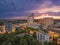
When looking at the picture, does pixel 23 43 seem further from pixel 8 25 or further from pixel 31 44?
pixel 8 25

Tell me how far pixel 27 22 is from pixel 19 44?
5362 millimetres

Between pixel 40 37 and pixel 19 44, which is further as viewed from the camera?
pixel 40 37

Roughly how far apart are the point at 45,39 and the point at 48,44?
561 millimetres

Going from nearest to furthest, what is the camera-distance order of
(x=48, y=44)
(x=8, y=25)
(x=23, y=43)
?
(x=23, y=43), (x=48, y=44), (x=8, y=25)

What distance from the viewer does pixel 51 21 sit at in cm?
809

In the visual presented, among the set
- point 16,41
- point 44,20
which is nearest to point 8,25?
point 44,20

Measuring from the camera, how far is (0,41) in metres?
3.87

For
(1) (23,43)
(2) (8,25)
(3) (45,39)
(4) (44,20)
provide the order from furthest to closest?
(4) (44,20), (2) (8,25), (3) (45,39), (1) (23,43)

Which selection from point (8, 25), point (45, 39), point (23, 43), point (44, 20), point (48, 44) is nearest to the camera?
point (23, 43)

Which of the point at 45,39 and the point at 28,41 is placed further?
the point at 45,39

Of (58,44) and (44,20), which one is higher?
(44,20)

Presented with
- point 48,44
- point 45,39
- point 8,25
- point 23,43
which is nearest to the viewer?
point 23,43

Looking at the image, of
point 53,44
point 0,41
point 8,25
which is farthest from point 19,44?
point 8,25

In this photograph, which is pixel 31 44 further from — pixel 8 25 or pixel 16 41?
pixel 8 25
